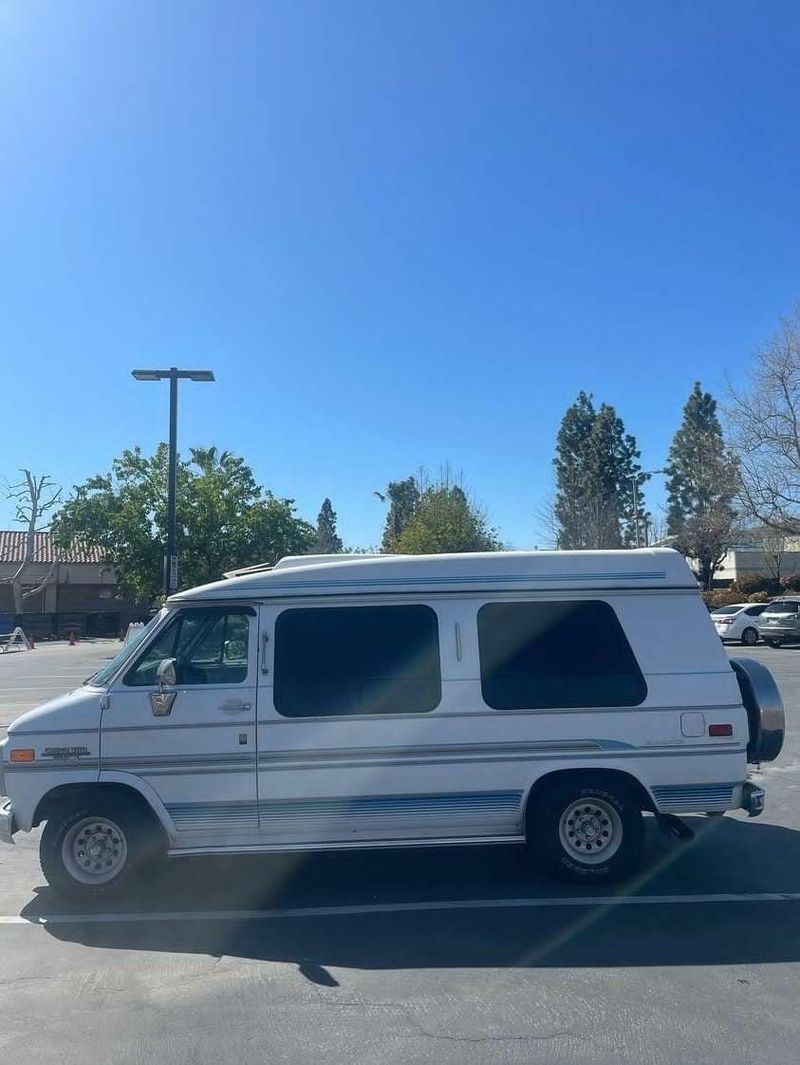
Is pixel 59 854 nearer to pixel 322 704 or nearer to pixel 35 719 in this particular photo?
pixel 35 719

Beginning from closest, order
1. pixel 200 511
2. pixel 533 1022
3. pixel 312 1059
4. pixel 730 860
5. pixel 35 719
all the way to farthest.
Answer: pixel 312 1059
pixel 533 1022
pixel 35 719
pixel 730 860
pixel 200 511

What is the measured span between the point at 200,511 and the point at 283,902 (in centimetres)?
3006

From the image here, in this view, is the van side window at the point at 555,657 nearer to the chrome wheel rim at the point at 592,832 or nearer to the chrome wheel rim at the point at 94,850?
the chrome wheel rim at the point at 592,832

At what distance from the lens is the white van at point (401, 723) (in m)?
6.57

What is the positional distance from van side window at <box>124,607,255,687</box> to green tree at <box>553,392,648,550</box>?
45552 mm

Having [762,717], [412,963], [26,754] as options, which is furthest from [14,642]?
[412,963]

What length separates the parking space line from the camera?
638 cm

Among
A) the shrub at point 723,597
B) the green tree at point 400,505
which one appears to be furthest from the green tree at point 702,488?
the green tree at point 400,505

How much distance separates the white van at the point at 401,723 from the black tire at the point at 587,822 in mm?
15

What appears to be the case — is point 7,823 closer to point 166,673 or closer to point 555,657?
point 166,673

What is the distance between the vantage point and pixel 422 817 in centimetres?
664

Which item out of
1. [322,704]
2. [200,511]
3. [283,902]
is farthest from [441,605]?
[200,511]

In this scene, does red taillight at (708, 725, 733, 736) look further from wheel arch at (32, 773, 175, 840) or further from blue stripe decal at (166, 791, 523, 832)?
wheel arch at (32, 773, 175, 840)

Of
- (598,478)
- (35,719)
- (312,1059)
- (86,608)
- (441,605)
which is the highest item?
(598,478)
